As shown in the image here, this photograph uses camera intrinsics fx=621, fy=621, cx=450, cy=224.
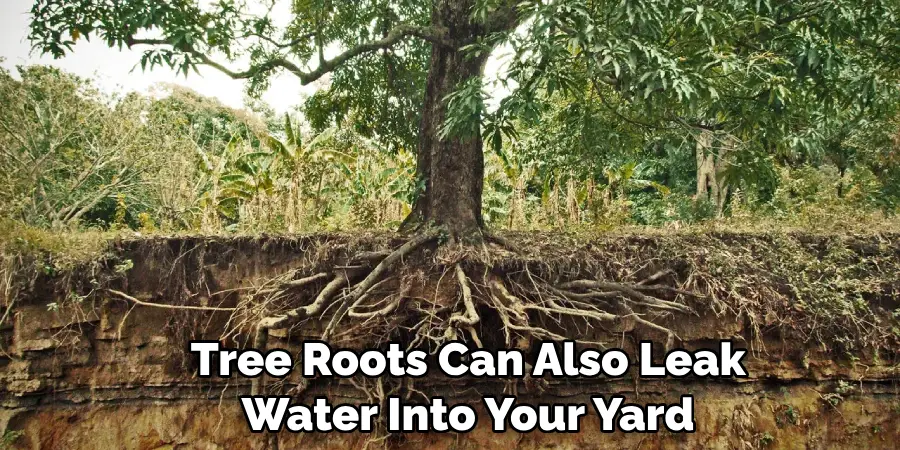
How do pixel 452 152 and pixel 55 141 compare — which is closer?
pixel 452 152

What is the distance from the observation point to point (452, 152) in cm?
582

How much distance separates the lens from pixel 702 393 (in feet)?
19.3

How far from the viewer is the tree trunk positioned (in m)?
5.63

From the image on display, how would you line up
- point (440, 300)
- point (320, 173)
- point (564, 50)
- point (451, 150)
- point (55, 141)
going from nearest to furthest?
point (564, 50) < point (440, 300) < point (451, 150) < point (320, 173) < point (55, 141)

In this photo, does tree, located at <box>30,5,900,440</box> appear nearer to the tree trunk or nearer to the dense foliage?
the tree trunk

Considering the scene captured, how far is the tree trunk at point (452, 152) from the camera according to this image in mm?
5629

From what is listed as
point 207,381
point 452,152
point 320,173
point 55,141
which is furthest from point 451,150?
point 55,141

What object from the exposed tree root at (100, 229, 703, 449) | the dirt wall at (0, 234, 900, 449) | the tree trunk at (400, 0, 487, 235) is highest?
the tree trunk at (400, 0, 487, 235)

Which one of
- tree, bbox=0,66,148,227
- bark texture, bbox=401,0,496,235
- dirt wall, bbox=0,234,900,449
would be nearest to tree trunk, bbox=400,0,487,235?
bark texture, bbox=401,0,496,235

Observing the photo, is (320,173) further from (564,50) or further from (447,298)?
(564,50)

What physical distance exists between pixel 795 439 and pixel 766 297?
1.36 m

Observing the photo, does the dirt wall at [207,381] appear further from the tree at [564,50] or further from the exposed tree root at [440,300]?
the tree at [564,50]

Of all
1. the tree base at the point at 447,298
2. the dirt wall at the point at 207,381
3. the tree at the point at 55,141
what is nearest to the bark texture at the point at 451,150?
the tree base at the point at 447,298

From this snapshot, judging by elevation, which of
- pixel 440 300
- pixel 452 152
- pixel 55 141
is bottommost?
pixel 440 300
